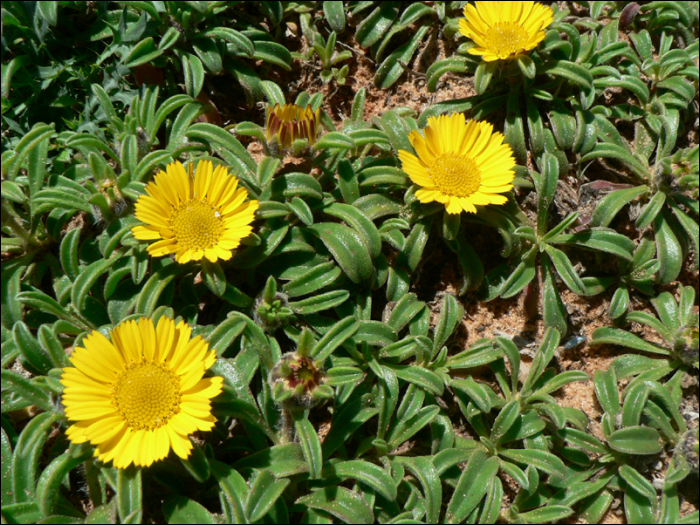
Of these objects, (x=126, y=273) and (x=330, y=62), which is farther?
(x=330, y=62)

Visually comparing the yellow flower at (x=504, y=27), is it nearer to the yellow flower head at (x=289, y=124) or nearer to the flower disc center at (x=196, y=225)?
the yellow flower head at (x=289, y=124)

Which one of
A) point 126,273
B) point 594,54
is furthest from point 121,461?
point 594,54

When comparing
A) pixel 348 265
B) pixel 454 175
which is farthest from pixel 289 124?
pixel 454 175

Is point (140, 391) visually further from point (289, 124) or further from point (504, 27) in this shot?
point (504, 27)

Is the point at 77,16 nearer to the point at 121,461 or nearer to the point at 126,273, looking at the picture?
the point at 126,273

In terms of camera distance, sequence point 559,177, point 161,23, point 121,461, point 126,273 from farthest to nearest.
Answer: point 559,177 → point 161,23 → point 126,273 → point 121,461

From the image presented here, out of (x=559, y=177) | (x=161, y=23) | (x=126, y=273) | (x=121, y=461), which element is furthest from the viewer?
(x=559, y=177)
